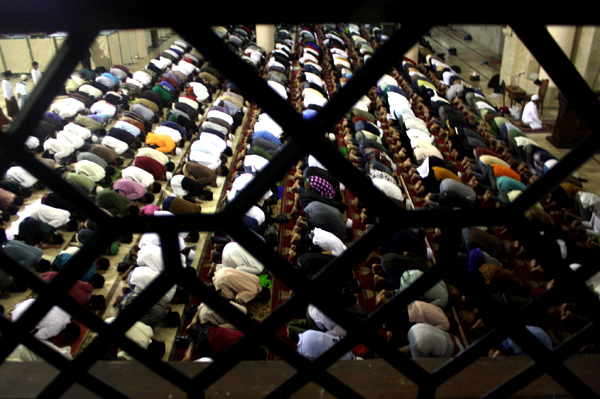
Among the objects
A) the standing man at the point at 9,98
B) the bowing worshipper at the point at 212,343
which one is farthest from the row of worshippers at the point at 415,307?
the standing man at the point at 9,98

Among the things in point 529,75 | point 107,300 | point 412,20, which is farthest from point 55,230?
point 529,75

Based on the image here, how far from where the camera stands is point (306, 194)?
7812 millimetres

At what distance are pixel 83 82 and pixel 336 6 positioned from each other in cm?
1489

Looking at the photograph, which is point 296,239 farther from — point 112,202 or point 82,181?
point 82,181

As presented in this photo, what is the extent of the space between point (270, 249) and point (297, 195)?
7284 mm

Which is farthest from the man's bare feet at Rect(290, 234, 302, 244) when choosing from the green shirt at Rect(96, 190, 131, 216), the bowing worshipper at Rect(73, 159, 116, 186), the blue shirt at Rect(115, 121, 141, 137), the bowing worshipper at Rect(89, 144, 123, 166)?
the blue shirt at Rect(115, 121, 141, 137)

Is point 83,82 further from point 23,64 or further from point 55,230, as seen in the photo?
point 55,230

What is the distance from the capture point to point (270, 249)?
79 cm

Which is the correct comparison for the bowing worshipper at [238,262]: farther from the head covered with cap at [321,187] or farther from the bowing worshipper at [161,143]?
the bowing worshipper at [161,143]

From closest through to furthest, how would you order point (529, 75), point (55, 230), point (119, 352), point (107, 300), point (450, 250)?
point (450, 250) < point (119, 352) < point (107, 300) < point (55, 230) < point (529, 75)

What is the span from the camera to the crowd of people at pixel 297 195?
5.45m

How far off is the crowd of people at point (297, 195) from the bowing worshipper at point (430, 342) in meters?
0.01

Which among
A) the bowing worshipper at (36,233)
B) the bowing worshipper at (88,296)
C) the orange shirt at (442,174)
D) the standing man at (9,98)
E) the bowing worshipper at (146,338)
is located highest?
the standing man at (9,98)

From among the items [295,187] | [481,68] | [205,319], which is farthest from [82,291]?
[481,68]
